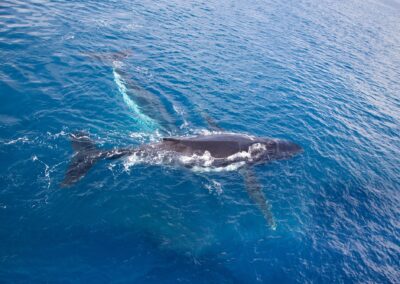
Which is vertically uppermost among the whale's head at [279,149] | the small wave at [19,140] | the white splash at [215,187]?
the small wave at [19,140]

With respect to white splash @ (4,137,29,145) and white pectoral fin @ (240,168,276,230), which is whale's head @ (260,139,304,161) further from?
white splash @ (4,137,29,145)

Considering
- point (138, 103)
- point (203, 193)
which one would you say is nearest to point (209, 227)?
point (203, 193)

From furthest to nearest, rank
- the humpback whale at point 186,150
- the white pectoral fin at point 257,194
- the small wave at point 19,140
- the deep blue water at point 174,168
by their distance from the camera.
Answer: the humpback whale at point 186,150, the white pectoral fin at point 257,194, the small wave at point 19,140, the deep blue water at point 174,168

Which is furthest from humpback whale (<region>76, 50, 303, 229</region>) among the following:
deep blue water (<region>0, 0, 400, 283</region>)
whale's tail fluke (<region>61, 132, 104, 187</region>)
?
deep blue water (<region>0, 0, 400, 283</region>)

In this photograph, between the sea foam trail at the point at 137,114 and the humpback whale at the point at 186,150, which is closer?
the humpback whale at the point at 186,150

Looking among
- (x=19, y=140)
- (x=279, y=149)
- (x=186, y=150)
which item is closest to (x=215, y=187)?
(x=186, y=150)

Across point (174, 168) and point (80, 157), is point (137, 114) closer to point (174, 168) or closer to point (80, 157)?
point (174, 168)

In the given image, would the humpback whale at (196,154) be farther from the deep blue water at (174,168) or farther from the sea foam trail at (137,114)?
the sea foam trail at (137,114)

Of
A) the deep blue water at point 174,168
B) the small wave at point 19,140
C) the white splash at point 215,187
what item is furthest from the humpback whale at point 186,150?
the small wave at point 19,140
